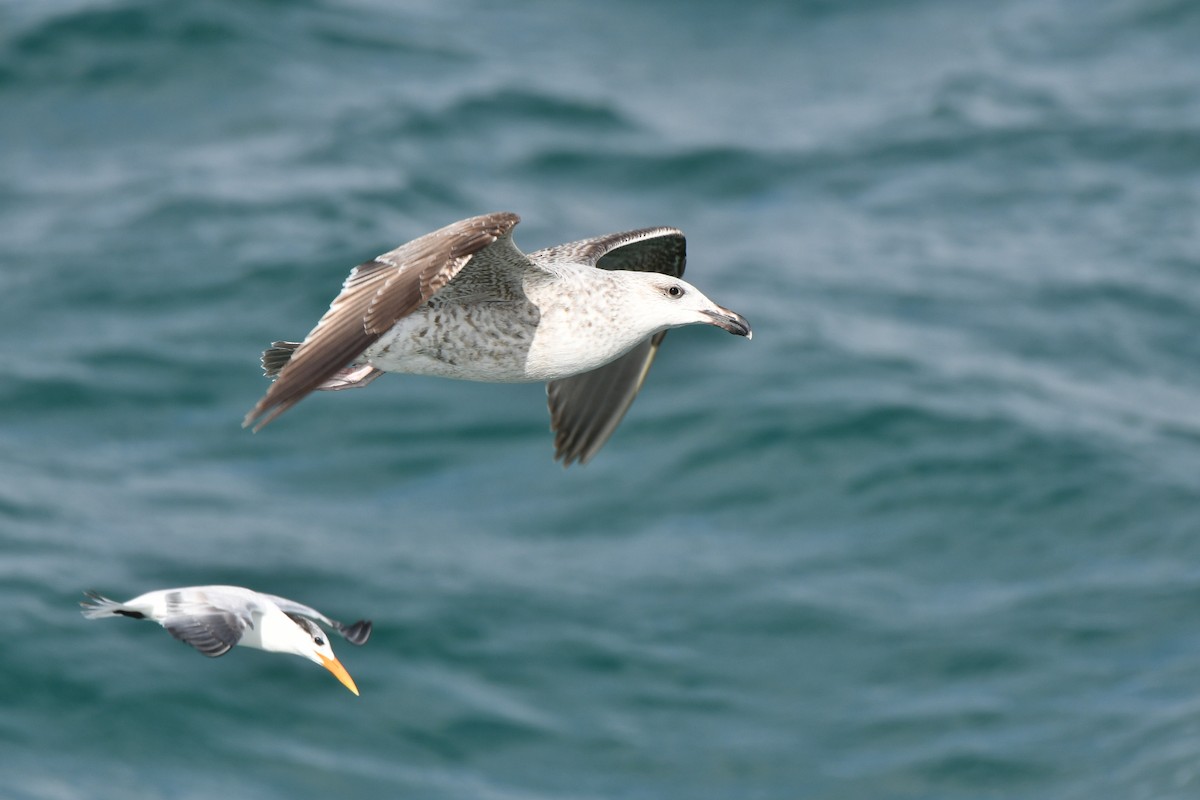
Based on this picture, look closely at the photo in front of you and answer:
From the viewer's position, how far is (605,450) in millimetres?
26016

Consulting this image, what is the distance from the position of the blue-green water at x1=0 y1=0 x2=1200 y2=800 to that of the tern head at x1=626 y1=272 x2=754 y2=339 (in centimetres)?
1296

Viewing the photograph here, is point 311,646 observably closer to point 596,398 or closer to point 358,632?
point 358,632

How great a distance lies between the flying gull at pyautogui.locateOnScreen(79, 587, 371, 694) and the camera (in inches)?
344

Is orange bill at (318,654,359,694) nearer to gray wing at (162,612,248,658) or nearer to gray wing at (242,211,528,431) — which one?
gray wing at (162,612,248,658)

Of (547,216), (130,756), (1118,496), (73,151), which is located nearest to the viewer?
(130,756)

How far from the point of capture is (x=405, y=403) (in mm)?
26281

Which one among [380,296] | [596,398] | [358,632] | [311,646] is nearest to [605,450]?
[596,398]

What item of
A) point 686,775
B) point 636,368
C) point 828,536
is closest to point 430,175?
point 828,536

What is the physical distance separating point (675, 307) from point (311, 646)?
256 centimetres

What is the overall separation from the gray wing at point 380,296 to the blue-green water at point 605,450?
12994 millimetres

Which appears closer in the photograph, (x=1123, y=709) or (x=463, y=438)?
(x=1123, y=709)

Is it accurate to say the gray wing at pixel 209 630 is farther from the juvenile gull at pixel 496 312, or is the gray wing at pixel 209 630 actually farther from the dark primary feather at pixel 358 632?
the juvenile gull at pixel 496 312

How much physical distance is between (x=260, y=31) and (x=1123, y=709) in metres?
19.9

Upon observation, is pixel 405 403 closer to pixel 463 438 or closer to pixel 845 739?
pixel 463 438
